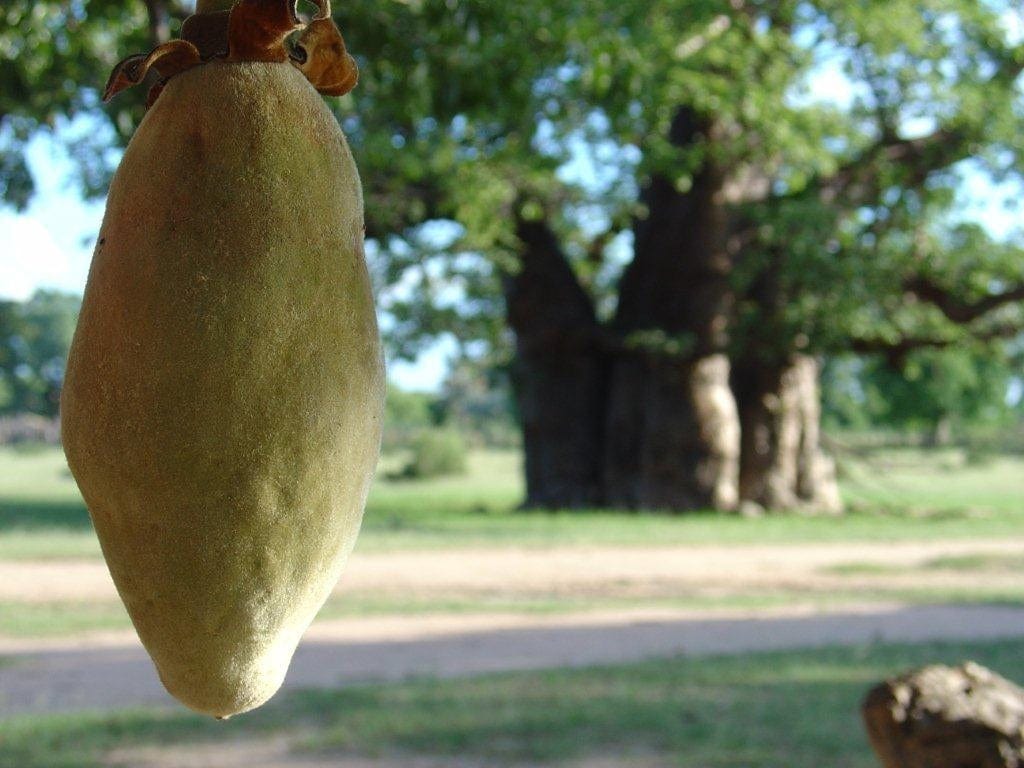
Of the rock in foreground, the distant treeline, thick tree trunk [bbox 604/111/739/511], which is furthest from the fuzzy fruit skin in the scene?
thick tree trunk [bbox 604/111/739/511]

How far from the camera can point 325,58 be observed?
816 millimetres

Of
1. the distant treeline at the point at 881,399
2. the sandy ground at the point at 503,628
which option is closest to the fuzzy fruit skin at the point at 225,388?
the sandy ground at the point at 503,628

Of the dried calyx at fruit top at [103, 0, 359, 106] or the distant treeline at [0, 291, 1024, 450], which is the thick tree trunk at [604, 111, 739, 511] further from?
the dried calyx at fruit top at [103, 0, 359, 106]

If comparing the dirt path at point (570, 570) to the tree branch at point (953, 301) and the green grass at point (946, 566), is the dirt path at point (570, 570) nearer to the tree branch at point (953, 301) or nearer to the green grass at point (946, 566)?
the green grass at point (946, 566)

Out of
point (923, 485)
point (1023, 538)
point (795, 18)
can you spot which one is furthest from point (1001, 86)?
point (923, 485)

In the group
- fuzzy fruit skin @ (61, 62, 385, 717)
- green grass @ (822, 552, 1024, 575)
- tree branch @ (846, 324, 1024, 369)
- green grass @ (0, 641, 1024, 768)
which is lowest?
green grass @ (822, 552, 1024, 575)

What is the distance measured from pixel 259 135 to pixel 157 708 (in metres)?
5.73

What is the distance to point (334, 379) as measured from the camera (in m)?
0.71

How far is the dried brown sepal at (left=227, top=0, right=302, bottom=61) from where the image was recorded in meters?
0.75

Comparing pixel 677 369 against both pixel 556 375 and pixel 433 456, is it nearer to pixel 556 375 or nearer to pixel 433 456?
pixel 556 375

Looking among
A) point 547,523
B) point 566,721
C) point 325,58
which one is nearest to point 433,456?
point 547,523

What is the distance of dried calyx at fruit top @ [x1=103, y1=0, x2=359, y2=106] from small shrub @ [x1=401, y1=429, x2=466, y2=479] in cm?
2928

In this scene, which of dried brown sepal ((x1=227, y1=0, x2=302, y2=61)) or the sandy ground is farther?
the sandy ground

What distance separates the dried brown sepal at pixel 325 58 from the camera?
2.64 ft
